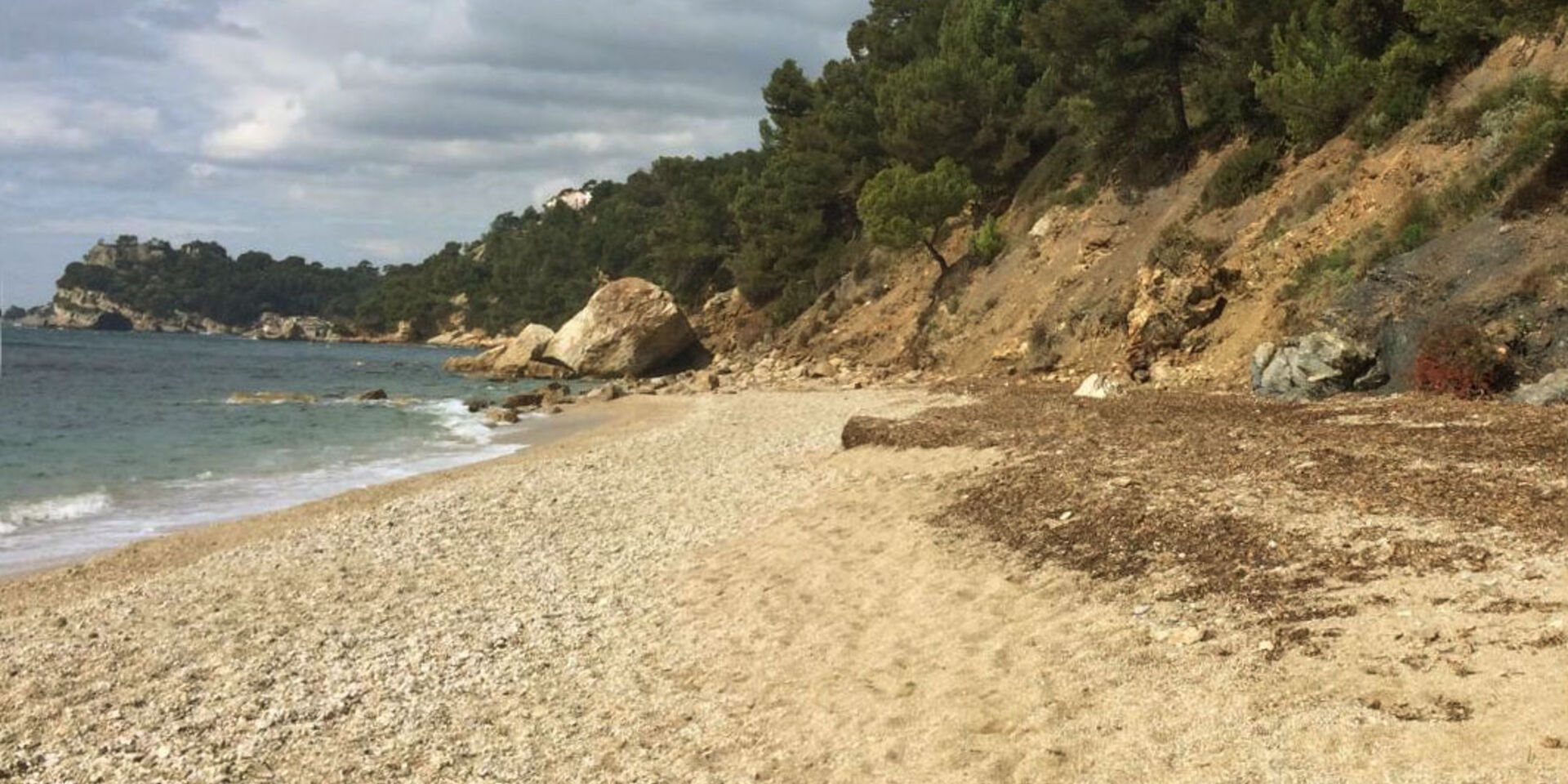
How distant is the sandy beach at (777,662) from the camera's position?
17.8ft

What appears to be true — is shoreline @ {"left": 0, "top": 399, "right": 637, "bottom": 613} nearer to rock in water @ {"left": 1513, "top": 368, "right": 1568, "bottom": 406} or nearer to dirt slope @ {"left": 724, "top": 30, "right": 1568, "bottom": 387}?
dirt slope @ {"left": 724, "top": 30, "right": 1568, "bottom": 387}

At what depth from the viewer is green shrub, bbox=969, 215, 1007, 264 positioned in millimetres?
36750

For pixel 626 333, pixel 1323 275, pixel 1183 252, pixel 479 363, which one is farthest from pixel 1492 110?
pixel 479 363

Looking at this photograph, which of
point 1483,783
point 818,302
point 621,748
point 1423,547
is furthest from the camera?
point 818,302

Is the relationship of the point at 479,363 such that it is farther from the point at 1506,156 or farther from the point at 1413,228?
the point at 1506,156

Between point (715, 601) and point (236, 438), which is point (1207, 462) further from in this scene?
point (236, 438)

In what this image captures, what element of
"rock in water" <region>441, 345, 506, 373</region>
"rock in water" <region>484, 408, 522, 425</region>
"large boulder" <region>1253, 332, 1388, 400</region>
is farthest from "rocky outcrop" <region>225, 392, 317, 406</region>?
"large boulder" <region>1253, 332, 1388, 400</region>

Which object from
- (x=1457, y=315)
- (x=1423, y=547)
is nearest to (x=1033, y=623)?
(x=1423, y=547)

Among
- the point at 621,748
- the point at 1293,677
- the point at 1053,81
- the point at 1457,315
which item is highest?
the point at 1053,81

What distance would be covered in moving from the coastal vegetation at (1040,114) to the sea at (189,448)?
1684cm

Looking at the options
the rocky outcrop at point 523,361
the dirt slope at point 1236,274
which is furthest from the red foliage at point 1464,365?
the rocky outcrop at point 523,361

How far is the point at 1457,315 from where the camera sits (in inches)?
572

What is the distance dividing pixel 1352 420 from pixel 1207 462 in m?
2.86

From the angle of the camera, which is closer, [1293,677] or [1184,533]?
[1293,677]
